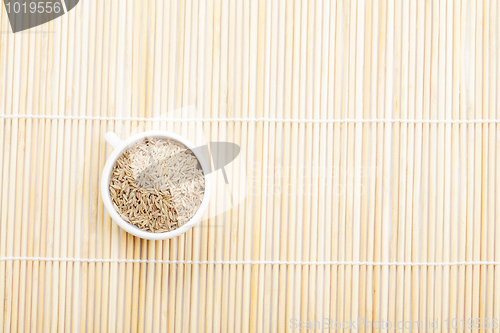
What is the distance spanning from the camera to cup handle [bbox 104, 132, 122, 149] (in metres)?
0.76

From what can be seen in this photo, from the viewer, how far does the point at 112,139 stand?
76 cm

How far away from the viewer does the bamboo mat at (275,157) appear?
0.83 meters

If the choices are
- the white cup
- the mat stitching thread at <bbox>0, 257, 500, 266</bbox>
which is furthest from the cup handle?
the mat stitching thread at <bbox>0, 257, 500, 266</bbox>

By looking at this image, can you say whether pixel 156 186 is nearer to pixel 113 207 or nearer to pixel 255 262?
pixel 113 207

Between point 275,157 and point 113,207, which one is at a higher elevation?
point 275,157

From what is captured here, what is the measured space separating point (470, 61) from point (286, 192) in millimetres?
537

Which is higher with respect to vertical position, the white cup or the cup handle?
the cup handle

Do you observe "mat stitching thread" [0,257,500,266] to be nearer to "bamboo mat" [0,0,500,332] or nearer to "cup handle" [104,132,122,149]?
"bamboo mat" [0,0,500,332]

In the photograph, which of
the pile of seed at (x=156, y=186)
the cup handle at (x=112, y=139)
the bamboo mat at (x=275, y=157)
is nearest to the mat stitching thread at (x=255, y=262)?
the bamboo mat at (x=275, y=157)

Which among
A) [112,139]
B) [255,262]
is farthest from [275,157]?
[112,139]

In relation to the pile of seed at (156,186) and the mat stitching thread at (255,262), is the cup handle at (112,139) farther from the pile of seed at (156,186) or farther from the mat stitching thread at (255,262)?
the mat stitching thread at (255,262)

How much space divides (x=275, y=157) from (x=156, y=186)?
0.91 feet

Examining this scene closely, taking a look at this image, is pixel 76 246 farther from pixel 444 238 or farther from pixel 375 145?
pixel 444 238

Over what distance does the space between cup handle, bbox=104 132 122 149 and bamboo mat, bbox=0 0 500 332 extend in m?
0.08
